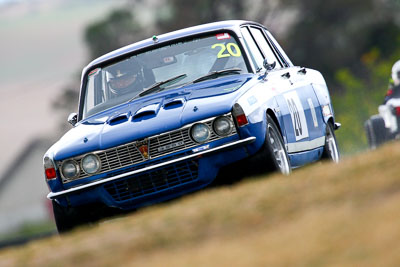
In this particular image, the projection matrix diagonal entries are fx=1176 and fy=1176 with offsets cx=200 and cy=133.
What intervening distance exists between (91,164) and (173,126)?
28.7 inches

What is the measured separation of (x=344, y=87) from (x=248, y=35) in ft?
184

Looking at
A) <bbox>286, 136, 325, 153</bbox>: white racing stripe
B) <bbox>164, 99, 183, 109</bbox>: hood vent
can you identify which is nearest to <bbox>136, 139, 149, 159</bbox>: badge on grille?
<bbox>164, 99, 183, 109</bbox>: hood vent

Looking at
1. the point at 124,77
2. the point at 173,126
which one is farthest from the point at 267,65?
the point at 173,126

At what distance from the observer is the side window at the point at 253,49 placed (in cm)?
1073

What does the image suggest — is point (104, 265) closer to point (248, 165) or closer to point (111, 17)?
point (248, 165)

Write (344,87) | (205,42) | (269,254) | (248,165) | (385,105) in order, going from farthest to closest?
(344,87) < (385,105) < (205,42) < (248,165) < (269,254)

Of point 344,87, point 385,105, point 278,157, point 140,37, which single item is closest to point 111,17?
point 140,37

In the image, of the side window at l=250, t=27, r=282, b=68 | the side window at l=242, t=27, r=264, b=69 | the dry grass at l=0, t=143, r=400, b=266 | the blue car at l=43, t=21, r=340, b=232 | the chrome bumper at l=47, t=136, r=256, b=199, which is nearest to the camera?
the dry grass at l=0, t=143, r=400, b=266

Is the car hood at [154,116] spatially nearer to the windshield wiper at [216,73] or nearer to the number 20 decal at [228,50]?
the windshield wiper at [216,73]

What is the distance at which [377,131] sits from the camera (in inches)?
615

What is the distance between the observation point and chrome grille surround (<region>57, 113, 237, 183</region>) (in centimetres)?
891

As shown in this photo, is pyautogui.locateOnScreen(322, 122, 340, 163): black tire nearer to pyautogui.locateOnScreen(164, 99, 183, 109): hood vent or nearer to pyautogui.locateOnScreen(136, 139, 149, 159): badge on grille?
pyautogui.locateOnScreen(164, 99, 183, 109): hood vent

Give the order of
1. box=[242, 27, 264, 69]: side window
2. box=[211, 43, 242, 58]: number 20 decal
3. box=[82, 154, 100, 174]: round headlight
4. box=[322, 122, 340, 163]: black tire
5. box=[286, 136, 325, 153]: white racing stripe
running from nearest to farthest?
box=[82, 154, 100, 174]: round headlight → box=[286, 136, 325, 153]: white racing stripe → box=[211, 43, 242, 58]: number 20 decal → box=[242, 27, 264, 69]: side window → box=[322, 122, 340, 163]: black tire

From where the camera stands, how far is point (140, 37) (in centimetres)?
7362
